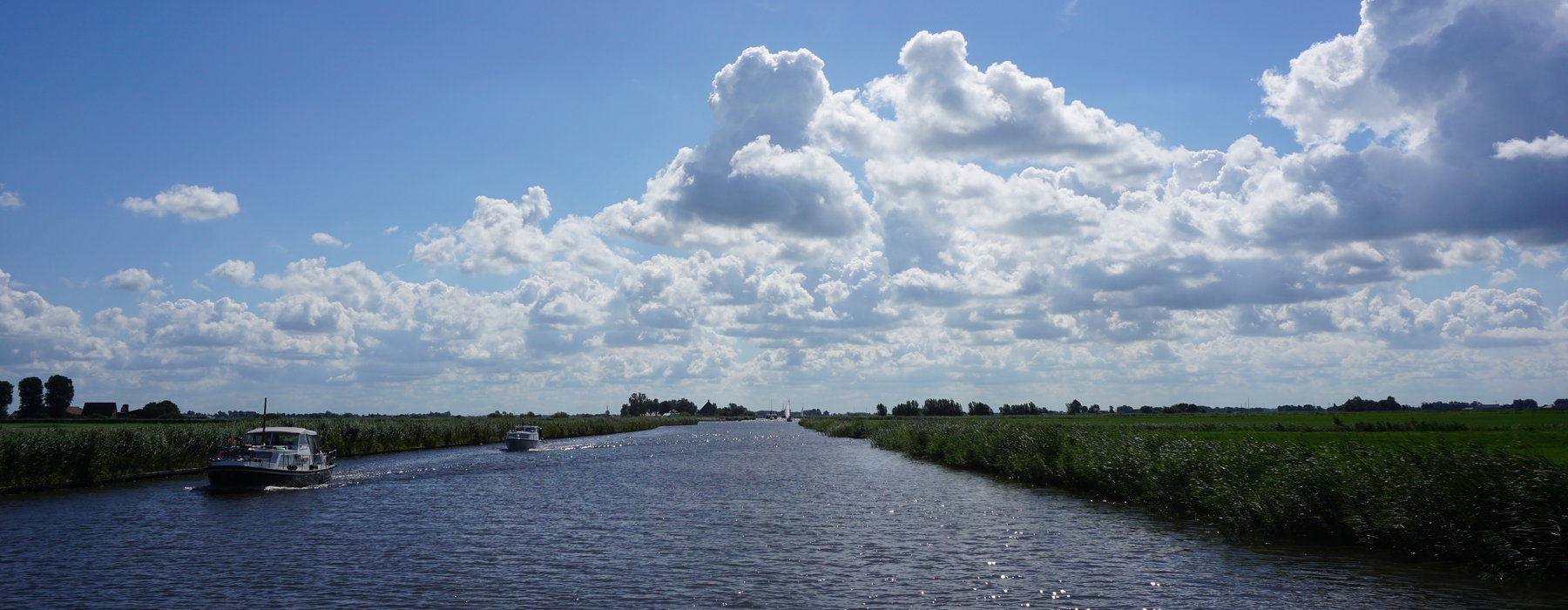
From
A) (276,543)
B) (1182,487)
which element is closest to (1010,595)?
(1182,487)

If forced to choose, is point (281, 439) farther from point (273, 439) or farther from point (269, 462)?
point (269, 462)

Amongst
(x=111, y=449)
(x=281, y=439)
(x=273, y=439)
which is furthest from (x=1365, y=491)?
(x=111, y=449)

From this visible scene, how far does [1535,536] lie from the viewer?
2305cm

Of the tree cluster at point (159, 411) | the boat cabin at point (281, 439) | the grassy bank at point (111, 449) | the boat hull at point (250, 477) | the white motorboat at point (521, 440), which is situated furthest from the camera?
the tree cluster at point (159, 411)

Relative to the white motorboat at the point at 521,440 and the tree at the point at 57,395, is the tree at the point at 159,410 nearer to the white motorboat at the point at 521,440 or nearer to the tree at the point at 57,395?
the tree at the point at 57,395

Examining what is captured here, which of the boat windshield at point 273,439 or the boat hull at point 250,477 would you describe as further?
the boat windshield at point 273,439

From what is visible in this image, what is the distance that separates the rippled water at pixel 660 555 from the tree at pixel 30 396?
178960mm

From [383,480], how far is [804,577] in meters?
44.4

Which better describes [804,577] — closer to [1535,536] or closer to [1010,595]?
[1010,595]

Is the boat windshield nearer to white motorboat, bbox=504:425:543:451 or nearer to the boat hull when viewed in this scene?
the boat hull

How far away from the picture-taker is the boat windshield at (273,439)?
52562mm

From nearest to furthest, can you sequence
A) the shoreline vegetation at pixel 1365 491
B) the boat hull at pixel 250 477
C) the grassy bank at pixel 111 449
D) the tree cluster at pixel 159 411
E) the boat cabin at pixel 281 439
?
the shoreline vegetation at pixel 1365 491
the grassy bank at pixel 111 449
the boat hull at pixel 250 477
the boat cabin at pixel 281 439
the tree cluster at pixel 159 411

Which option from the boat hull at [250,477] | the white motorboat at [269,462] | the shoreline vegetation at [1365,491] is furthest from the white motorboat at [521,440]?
the shoreline vegetation at [1365,491]

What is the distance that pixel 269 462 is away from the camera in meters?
50.9
